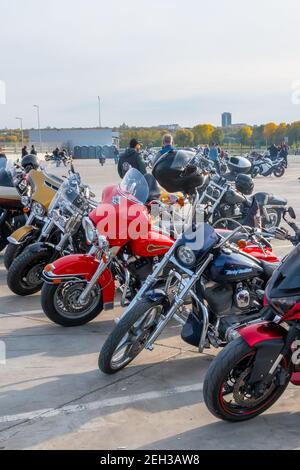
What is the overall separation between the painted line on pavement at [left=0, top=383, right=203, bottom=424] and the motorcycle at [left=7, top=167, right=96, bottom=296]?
2402 mm

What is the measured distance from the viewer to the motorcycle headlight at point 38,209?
6973 millimetres

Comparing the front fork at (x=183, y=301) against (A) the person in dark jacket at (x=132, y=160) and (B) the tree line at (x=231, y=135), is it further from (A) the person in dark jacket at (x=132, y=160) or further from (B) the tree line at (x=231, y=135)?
(B) the tree line at (x=231, y=135)

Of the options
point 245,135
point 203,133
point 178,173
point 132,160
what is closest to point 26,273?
point 178,173

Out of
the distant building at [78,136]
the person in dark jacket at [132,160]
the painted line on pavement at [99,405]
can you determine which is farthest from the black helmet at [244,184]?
the distant building at [78,136]

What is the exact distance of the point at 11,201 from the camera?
828cm

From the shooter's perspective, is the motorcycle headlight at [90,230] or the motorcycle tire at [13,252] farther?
the motorcycle tire at [13,252]

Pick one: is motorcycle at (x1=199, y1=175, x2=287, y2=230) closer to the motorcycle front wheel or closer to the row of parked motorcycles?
the row of parked motorcycles

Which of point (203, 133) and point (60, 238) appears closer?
point (60, 238)

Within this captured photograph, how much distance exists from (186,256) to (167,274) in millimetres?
553

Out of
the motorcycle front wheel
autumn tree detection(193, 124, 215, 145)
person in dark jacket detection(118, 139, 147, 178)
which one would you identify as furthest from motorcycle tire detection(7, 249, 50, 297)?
autumn tree detection(193, 124, 215, 145)

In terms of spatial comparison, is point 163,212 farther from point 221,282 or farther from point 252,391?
point 252,391

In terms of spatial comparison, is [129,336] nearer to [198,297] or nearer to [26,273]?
[198,297]

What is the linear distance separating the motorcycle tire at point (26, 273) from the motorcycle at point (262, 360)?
3.27m

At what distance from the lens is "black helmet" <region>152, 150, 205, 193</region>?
Result: 17.1 feet
